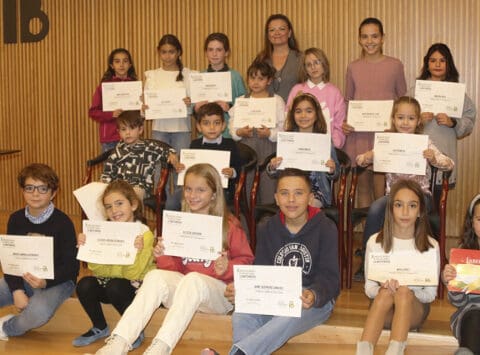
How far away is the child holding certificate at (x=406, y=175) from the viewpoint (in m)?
4.49

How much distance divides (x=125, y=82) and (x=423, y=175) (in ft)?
8.61

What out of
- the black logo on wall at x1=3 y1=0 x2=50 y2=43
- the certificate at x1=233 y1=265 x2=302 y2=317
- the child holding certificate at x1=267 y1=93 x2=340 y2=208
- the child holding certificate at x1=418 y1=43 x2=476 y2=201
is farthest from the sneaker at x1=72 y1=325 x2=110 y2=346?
the black logo on wall at x1=3 y1=0 x2=50 y2=43

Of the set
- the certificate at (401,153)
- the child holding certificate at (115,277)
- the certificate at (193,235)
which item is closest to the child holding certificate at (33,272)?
the child holding certificate at (115,277)

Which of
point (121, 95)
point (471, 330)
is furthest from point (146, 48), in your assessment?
point (471, 330)

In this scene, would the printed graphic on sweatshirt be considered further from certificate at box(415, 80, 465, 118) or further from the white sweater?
certificate at box(415, 80, 465, 118)

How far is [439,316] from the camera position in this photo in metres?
4.21

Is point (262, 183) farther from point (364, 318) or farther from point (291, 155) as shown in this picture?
point (364, 318)

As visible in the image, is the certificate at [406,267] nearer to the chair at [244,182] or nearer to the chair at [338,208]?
the chair at [338,208]

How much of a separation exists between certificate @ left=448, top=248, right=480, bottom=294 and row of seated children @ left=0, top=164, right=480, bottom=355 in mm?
41

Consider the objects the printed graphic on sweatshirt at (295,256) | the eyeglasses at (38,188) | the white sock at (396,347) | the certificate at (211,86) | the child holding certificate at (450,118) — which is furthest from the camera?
the certificate at (211,86)

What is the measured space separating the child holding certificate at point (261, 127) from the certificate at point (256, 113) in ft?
0.07

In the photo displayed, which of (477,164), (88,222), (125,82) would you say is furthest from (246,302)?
(477,164)

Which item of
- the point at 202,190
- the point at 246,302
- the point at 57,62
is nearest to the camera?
the point at 246,302

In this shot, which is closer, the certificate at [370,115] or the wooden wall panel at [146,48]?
the certificate at [370,115]
